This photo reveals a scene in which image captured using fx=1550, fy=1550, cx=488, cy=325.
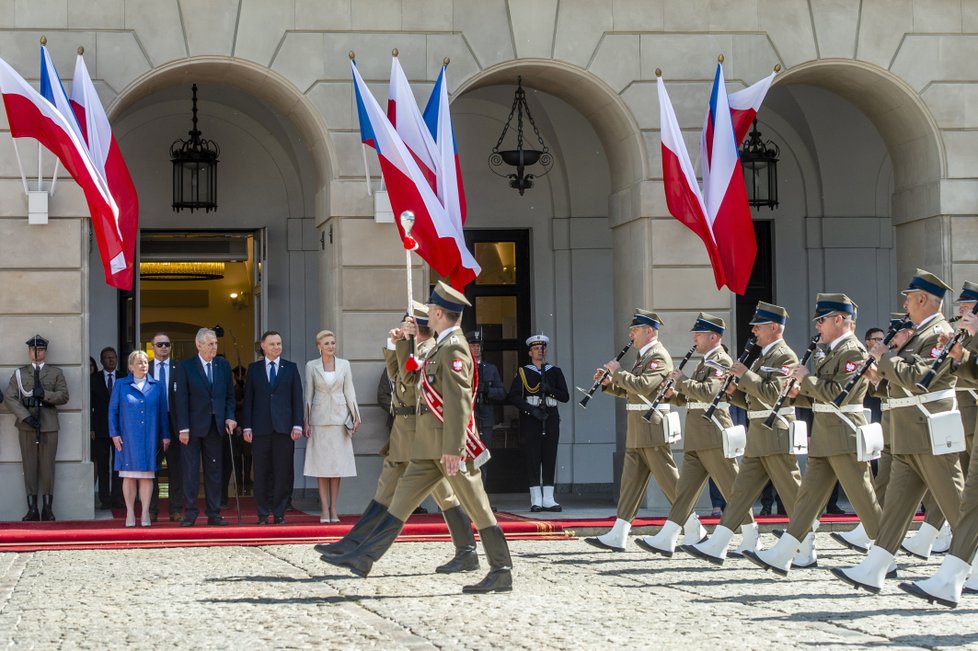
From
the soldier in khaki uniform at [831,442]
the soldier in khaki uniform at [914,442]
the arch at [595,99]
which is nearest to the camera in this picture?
the soldier in khaki uniform at [914,442]

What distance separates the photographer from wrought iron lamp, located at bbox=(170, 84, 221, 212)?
16.3m

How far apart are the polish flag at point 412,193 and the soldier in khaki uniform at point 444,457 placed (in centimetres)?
434

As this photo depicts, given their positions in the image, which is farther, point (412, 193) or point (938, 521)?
point (412, 193)

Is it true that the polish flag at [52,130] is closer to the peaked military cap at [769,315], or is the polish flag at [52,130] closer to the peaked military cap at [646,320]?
the peaked military cap at [646,320]

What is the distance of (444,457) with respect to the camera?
8.83 metres

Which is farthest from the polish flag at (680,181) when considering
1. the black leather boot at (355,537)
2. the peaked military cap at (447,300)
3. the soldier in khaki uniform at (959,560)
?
the soldier in khaki uniform at (959,560)

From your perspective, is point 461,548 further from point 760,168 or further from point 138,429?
point 760,168

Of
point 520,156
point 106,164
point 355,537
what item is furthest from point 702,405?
point 106,164

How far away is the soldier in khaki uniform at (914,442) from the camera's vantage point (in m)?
8.63

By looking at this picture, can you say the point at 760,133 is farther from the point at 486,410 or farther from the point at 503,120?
the point at 486,410

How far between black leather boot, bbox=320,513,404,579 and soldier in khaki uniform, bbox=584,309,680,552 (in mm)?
2378

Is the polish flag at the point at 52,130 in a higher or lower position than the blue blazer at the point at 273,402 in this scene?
higher

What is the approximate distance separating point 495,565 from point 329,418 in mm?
4703

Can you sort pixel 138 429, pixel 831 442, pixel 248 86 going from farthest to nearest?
1. pixel 248 86
2. pixel 138 429
3. pixel 831 442
